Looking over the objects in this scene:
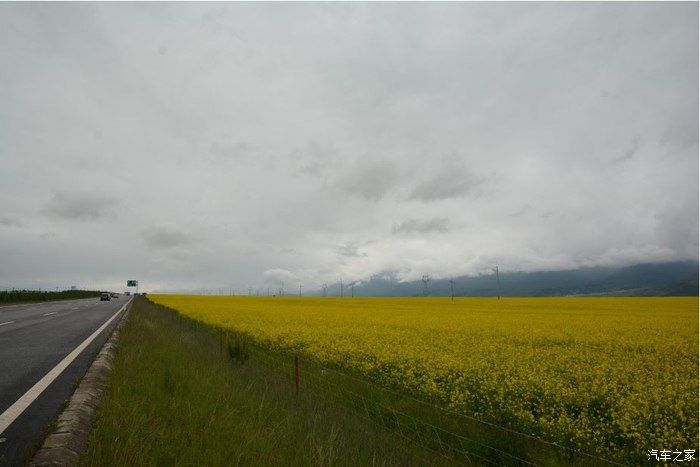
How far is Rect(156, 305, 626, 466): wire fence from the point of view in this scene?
5.12 meters

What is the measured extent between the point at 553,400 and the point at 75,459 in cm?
726

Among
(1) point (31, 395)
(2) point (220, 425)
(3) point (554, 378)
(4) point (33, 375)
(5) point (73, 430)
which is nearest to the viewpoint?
(5) point (73, 430)

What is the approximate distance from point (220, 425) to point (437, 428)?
3.27 metres

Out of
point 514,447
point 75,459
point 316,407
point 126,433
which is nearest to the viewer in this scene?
point 75,459

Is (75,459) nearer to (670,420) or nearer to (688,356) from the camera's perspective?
(670,420)

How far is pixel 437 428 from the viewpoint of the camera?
5848 mm

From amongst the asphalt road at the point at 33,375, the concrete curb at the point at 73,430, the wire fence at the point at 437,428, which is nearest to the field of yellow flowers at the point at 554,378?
the wire fence at the point at 437,428

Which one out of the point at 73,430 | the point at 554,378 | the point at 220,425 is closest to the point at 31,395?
the point at 73,430

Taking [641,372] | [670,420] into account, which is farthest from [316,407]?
[641,372]

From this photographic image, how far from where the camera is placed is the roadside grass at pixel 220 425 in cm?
352

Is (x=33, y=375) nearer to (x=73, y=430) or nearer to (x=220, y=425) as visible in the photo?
(x=73, y=430)

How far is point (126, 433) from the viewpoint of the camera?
3.72 m

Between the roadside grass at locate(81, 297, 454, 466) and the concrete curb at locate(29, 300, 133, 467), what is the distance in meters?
0.11

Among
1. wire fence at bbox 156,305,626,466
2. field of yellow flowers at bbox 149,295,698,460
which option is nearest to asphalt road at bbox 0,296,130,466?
wire fence at bbox 156,305,626,466
